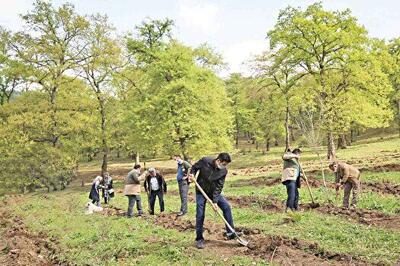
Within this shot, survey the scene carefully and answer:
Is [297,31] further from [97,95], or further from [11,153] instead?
[11,153]

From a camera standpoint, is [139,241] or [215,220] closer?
[139,241]

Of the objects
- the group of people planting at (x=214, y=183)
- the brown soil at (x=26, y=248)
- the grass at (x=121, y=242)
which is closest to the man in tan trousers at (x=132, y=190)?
the group of people planting at (x=214, y=183)

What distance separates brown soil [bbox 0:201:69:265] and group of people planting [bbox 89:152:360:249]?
3.67 metres

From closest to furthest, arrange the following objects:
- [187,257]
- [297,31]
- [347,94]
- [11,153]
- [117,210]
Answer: [187,257] → [117,210] → [347,94] → [297,31] → [11,153]

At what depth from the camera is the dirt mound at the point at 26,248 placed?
1085 centimetres

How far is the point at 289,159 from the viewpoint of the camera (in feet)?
45.2

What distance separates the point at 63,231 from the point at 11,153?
22.8 m

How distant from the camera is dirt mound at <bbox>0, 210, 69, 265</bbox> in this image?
1085cm

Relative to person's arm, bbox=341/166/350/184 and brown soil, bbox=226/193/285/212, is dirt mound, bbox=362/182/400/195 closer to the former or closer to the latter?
person's arm, bbox=341/166/350/184

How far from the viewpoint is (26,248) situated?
12.0 m

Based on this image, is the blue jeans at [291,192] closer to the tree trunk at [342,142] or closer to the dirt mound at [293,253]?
the dirt mound at [293,253]

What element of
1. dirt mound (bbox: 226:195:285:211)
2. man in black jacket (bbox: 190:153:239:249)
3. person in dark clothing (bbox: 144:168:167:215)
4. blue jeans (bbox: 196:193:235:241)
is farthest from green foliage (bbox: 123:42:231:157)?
man in black jacket (bbox: 190:153:239:249)

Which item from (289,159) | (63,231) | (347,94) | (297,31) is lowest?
(63,231)

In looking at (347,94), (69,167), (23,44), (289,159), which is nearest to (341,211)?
(289,159)
